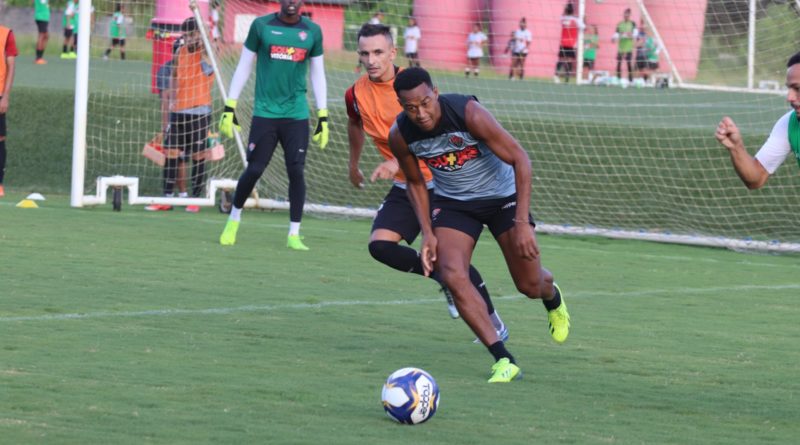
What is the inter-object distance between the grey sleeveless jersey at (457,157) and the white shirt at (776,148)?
1.45 m

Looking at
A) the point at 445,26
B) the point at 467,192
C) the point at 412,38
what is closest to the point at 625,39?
the point at 412,38

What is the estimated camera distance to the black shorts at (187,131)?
1568 centimetres

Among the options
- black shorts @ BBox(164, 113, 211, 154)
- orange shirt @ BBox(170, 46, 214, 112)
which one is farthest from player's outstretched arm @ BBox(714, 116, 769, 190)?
black shorts @ BBox(164, 113, 211, 154)

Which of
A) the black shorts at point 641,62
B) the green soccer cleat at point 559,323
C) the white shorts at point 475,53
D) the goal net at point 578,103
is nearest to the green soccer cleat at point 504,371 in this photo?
the green soccer cleat at point 559,323

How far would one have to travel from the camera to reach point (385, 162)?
329 inches

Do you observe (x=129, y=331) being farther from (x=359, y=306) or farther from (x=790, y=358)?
(x=790, y=358)

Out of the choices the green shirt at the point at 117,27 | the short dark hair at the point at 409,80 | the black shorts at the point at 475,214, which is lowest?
the black shorts at the point at 475,214

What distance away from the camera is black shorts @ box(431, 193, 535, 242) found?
7.34 m

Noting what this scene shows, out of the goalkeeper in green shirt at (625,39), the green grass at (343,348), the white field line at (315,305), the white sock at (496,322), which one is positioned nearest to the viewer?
the green grass at (343,348)

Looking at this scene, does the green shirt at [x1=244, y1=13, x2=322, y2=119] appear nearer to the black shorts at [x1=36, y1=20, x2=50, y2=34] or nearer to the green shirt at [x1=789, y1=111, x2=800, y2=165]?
the green shirt at [x1=789, y1=111, x2=800, y2=165]

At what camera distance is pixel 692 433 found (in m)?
5.81

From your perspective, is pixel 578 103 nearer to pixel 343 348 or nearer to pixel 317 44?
pixel 317 44

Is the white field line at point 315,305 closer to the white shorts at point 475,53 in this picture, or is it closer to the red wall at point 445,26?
the red wall at point 445,26

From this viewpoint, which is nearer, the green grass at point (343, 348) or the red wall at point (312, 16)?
the green grass at point (343, 348)
